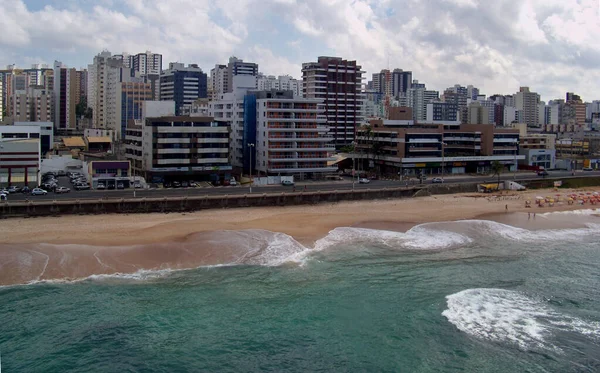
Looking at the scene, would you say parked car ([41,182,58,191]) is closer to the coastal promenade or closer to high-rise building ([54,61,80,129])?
the coastal promenade

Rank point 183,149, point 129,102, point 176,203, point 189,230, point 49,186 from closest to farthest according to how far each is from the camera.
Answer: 1. point 189,230
2. point 176,203
3. point 49,186
4. point 183,149
5. point 129,102

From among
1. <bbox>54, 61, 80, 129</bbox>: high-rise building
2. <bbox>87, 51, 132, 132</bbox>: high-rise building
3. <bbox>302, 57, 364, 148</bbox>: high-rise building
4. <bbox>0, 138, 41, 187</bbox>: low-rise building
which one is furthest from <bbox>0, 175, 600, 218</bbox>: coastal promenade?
<bbox>54, 61, 80, 129</bbox>: high-rise building

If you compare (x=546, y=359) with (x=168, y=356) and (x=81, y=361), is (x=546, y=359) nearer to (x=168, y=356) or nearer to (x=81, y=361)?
(x=168, y=356)

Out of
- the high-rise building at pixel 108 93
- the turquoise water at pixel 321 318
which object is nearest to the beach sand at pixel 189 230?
the turquoise water at pixel 321 318

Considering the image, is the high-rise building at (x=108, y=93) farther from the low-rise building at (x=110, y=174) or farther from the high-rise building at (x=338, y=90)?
the low-rise building at (x=110, y=174)

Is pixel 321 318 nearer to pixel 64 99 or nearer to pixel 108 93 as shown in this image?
pixel 108 93

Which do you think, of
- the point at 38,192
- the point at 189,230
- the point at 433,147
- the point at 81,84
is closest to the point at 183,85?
the point at 81,84
